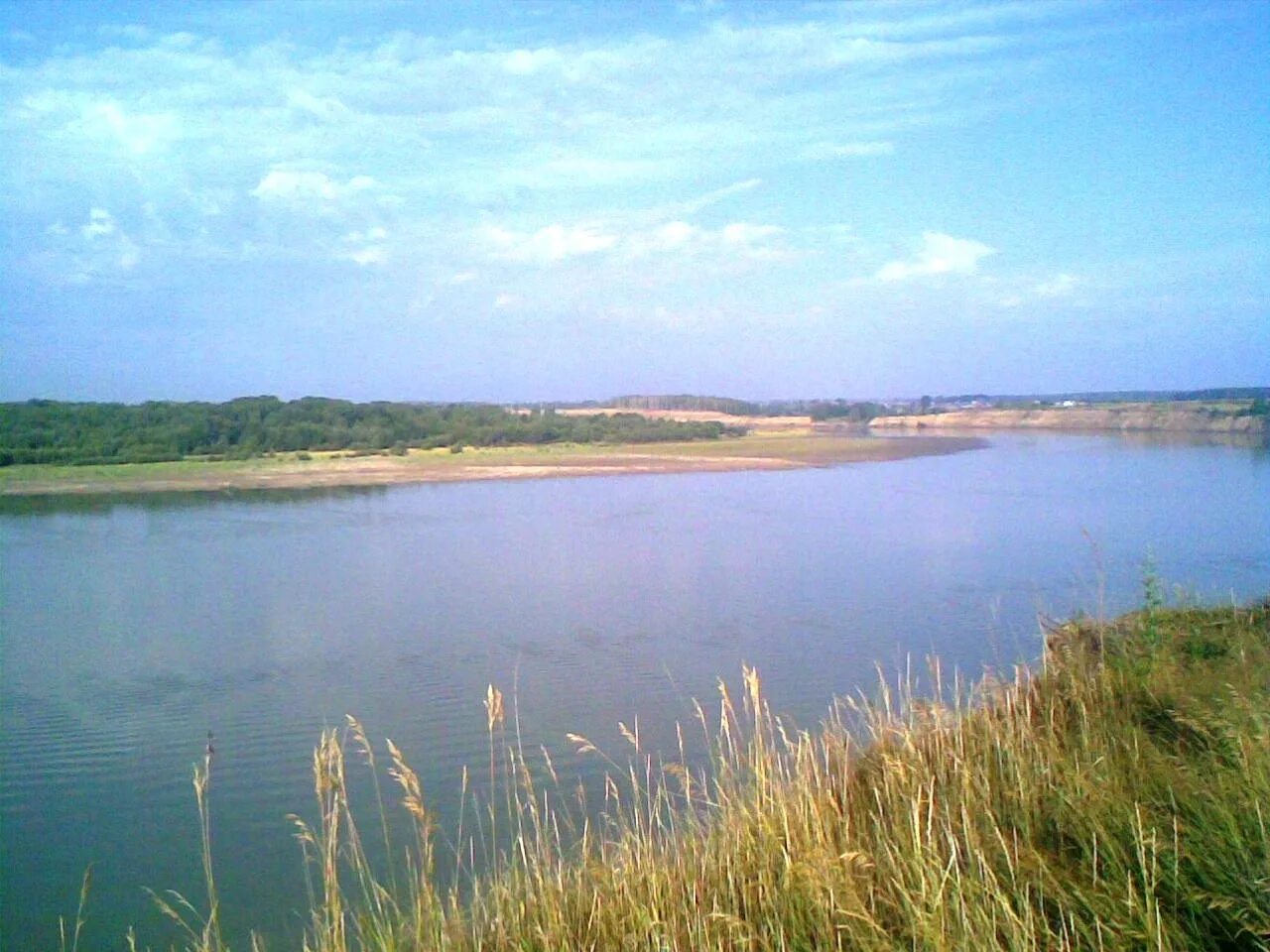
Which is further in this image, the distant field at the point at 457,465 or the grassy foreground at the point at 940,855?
the distant field at the point at 457,465

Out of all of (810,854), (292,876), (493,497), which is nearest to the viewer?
(810,854)

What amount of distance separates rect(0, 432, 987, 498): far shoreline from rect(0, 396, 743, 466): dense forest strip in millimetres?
489

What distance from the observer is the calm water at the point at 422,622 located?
18.6 feet

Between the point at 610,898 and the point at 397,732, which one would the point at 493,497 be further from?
the point at 610,898

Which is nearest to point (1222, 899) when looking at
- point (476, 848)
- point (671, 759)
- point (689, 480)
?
point (476, 848)

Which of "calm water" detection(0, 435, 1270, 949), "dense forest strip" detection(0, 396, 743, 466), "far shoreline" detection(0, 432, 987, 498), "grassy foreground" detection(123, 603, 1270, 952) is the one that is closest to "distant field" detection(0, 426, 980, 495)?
"far shoreline" detection(0, 432, 987, 498)

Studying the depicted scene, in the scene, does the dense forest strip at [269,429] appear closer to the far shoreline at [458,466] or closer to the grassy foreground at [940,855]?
the far shoreline at [458,466]

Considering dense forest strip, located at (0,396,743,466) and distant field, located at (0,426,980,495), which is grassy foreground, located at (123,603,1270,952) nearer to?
distant field, located at (0,426,980,495)

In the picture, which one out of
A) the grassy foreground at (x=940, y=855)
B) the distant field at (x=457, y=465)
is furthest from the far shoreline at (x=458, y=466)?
the grassy foreground at (x=940, y=855)

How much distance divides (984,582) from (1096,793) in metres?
8.69

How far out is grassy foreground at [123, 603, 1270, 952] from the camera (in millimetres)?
2361

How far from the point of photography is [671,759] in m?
5.82

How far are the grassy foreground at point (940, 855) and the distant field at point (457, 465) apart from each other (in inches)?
761

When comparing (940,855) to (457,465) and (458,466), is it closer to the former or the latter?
(458,466)
